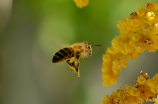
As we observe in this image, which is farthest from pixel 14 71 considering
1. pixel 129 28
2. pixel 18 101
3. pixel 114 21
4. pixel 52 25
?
pixel 129 28

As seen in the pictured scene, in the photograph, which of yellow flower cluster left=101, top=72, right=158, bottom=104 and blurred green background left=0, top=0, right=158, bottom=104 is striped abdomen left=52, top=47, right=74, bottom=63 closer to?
yellow flower cluster left=101, top=72, right=158, bottom=104

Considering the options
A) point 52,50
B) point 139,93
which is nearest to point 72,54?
point 139,93

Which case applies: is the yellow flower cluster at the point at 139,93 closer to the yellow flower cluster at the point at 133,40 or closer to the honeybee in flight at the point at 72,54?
the yellow flower cluster at the point at 133,40

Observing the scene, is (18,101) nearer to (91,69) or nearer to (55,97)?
(55,97)

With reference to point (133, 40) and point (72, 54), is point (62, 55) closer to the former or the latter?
point (72, 54)

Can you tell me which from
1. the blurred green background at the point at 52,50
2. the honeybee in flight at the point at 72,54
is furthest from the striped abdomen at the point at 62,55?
the blurred green background at the point at 52,50
